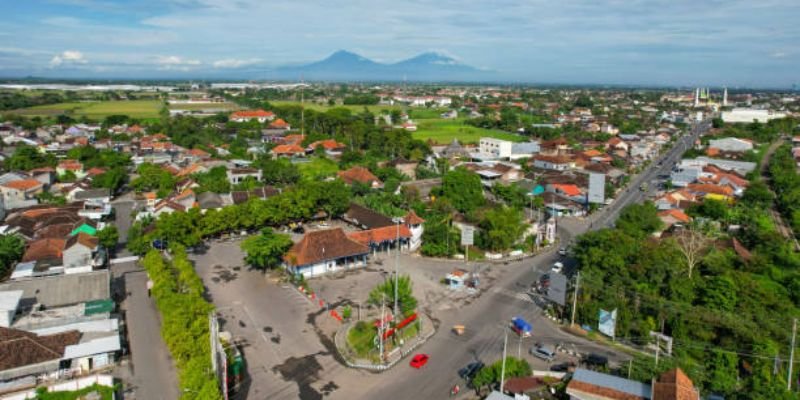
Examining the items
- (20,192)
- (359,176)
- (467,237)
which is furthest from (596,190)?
(20,192)

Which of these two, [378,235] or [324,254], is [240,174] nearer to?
[378,235]

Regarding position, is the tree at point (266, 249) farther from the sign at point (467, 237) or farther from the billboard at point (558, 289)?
the billboard at point (558, 289)

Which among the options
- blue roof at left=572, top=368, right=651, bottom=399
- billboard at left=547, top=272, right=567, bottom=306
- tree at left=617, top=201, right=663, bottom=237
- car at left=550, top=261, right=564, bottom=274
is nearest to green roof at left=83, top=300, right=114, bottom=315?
blue roof at left=572, top=368, right=651, bottom=399

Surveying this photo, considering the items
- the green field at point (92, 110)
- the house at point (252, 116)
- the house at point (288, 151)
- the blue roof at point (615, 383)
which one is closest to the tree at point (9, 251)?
the blue roof at point (615, 383)

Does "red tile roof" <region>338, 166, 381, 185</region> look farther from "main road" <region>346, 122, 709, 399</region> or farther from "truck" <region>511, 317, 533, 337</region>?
"truck" <region>511, 317, 533, 337</region>

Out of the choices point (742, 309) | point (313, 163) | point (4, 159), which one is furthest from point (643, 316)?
point (4, 159)
